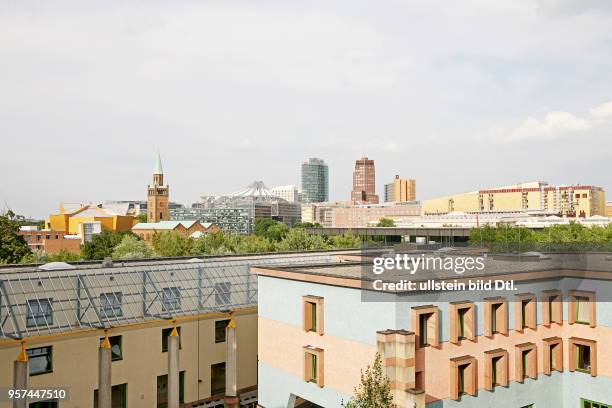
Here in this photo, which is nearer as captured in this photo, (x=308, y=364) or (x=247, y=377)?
(x=308, y=364)

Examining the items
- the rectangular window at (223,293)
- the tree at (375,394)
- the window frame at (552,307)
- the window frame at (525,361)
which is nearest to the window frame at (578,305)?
the window frame at (552,307)

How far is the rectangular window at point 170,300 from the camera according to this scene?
35.4m

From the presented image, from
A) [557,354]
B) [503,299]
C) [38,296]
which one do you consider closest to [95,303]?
[38,296]

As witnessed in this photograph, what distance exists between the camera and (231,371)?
119ft

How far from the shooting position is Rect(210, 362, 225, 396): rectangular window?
37.0 meters

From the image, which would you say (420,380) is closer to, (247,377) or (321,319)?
(321,319)

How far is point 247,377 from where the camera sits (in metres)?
38.2

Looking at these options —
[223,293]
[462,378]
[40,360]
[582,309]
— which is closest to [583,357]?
[582,309]

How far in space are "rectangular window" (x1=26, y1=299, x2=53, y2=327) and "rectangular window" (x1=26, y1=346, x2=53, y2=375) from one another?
54.3 inches

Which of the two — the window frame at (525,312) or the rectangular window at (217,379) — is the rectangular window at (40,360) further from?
the window frame at (525,312)

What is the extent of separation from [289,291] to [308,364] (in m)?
4.13

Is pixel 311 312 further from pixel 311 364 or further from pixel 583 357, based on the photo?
pixel 583 357

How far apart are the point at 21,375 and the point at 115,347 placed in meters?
5.48

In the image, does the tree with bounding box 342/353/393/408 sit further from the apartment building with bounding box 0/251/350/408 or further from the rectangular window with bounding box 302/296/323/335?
the apartment building with bounding box 0/251/350/408
